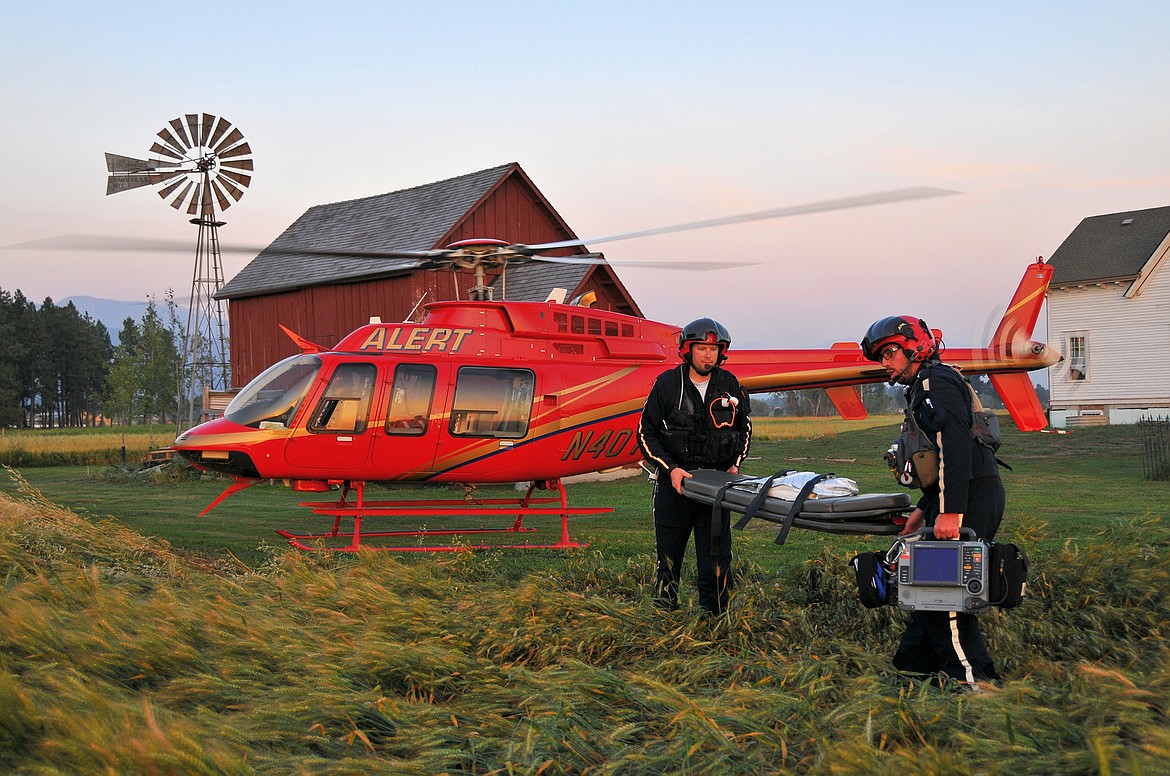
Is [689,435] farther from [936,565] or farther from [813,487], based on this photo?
[936,565]

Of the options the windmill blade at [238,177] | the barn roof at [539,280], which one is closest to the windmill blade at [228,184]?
the windmill blade at [238,177]

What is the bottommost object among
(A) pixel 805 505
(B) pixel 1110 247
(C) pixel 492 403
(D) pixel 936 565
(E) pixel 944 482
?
(D) pixel 936 565

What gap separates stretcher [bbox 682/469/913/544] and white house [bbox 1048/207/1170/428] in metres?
33.8

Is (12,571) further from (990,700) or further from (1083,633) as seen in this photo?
(1083,633)

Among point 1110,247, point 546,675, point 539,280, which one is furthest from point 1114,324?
point 546,675

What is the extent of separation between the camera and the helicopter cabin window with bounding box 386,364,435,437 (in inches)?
439

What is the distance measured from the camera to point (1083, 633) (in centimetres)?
642

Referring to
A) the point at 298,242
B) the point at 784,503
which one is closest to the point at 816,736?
the point at 784,503

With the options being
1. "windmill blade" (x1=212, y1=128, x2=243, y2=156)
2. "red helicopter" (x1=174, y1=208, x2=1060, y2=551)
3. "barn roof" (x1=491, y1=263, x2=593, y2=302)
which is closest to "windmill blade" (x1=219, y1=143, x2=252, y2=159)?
"windmill blade" (x1=212, y1=128, x2=243, y2=156)

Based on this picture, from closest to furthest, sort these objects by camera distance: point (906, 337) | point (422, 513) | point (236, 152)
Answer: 1. point (906, 337)
2. point (422, 513)
3. point (236, 152)

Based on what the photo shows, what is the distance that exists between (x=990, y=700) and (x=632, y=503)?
1296cm

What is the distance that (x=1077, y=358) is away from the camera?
36.6 m

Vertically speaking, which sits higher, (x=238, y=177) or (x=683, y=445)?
(x=238, y=177)

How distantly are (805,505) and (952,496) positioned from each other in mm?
1135
